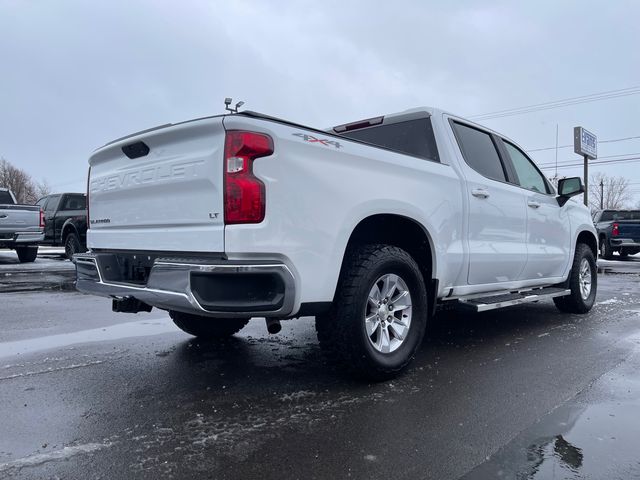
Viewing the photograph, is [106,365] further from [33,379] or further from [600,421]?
[600,421]

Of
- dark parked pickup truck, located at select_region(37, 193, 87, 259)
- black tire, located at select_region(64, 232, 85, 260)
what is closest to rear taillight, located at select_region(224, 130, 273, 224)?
dark parked pickup truck, located at select_region(37, 193, 87, 259)

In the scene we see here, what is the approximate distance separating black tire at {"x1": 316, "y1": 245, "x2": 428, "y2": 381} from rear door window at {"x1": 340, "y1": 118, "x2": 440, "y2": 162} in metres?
1.20

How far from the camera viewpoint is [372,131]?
4.91 m

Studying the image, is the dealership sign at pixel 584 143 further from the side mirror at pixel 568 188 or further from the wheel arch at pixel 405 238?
the wheel arch at pixel 405 238

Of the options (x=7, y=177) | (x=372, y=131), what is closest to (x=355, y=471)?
(x=372, y=131)

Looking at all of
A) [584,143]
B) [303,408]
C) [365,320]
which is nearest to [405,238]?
[365,320]

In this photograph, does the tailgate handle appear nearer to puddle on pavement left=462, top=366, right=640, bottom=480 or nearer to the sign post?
puddle on pavement left=462, top=366, right=640, bottom=480

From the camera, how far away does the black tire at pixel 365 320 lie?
3.20 metres

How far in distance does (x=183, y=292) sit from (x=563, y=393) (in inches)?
98.8

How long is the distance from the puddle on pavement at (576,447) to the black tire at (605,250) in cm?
1736

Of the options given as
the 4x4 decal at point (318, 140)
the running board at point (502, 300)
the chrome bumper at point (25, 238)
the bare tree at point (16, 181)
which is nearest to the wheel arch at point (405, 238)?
the running board at point (502, 300)

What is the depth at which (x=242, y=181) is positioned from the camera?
2.77 metres

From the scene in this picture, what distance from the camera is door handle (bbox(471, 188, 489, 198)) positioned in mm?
4348

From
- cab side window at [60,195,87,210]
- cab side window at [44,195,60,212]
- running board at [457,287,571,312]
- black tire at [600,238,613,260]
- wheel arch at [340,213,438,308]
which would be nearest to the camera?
wheel arch at [340,213,438,308]
